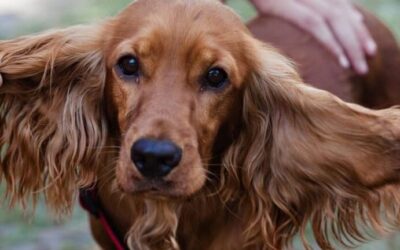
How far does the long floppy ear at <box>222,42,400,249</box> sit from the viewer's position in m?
2.98

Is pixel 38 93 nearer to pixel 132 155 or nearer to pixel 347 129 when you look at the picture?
pixel 132 155

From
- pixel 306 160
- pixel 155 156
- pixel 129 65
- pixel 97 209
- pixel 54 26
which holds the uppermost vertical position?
A: pixel 129 65

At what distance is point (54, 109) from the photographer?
9.99 ft

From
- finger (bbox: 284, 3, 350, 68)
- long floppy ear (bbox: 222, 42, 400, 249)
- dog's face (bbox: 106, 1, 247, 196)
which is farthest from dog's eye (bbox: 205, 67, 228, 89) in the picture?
finger (bbox: 284, 3, 350, 68)

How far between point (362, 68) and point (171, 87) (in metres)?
0.95

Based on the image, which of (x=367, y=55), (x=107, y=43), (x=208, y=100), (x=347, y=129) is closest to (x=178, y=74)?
(x=208, y=100)

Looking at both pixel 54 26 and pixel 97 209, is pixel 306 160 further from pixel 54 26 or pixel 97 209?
pixel 54 26

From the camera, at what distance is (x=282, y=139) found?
3.03 metres

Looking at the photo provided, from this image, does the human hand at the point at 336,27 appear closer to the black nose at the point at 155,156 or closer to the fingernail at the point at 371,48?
the fingernail at the point at 371,48

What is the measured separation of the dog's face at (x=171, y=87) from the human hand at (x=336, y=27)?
22.7 inches

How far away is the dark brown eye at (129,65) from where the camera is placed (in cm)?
280

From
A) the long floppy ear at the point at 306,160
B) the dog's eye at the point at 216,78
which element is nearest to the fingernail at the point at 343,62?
the long floppy ear at the point at 306,160

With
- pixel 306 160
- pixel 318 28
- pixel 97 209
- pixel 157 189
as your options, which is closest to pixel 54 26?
pixel 318 28

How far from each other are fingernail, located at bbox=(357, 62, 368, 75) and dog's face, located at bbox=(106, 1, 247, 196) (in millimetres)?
672
